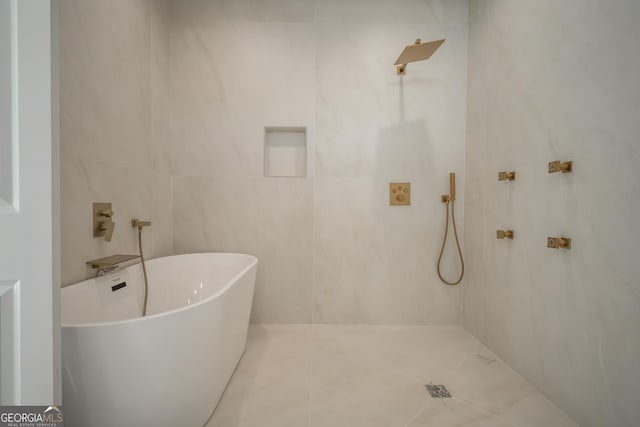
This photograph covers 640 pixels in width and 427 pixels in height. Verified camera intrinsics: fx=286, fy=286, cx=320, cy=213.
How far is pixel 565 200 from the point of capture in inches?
55.6

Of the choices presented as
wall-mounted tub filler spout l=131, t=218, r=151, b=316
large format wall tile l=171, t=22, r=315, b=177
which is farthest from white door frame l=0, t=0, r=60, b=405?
large format wall tile l=171, t=22, r=315, b=177

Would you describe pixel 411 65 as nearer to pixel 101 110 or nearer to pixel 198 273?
pixel 101 110

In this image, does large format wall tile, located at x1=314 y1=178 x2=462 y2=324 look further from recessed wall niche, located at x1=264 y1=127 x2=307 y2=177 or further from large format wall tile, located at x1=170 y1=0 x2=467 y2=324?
recessed wall niche, located at x1=264 y1=127 x2=307 y2=177

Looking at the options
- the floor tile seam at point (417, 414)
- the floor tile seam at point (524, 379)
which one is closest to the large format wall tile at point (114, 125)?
the floor tile seam at point (417, 414)

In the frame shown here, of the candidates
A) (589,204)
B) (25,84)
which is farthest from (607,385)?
(25,84)

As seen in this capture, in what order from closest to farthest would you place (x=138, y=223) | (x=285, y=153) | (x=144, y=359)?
(x=144, y=359)
(x=138, y=223)
(x=285, y=153)

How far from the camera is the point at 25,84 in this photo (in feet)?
2.55

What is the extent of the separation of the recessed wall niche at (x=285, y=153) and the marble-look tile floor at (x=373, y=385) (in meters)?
1.36

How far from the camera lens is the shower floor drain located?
1.54 meters

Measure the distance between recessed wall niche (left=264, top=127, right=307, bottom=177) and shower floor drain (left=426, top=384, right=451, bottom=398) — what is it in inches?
69.6

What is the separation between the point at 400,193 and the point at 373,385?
1436 mm

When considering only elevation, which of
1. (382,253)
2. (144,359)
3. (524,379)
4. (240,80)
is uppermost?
(240,80)

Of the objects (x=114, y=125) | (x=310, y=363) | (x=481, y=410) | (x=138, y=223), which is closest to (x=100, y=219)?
(x=138, y=223)

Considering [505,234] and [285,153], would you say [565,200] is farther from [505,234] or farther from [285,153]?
[285,153]
